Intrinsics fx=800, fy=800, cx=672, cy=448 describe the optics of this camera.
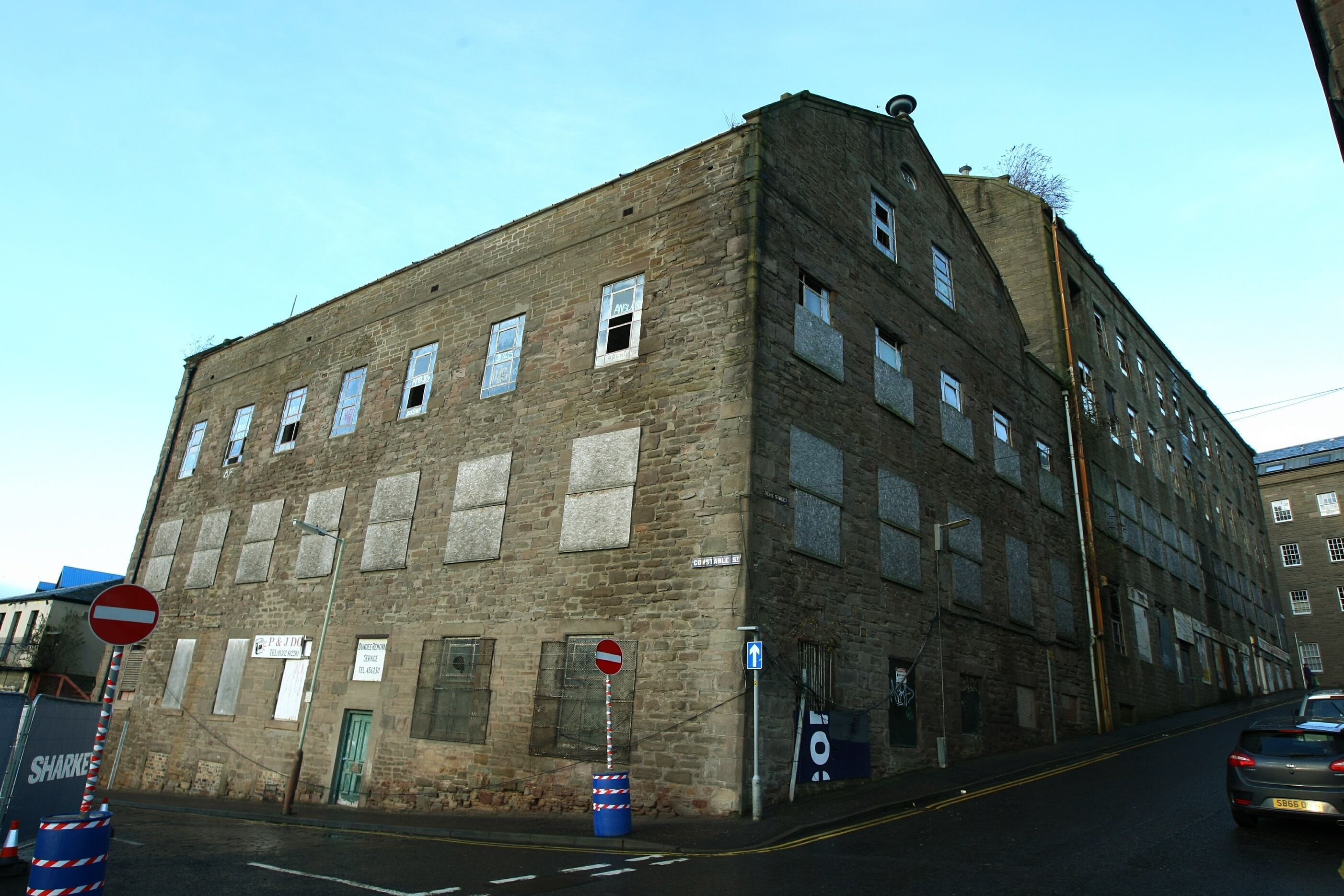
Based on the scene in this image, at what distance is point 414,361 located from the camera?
64.5ft

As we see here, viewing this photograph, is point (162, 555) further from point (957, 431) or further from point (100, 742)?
point (957, 431)

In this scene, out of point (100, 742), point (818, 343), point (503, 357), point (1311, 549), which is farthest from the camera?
point (1311, 549)

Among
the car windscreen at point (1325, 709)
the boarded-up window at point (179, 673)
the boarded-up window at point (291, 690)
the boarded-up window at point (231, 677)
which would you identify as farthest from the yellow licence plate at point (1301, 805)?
the boarded-up window at point (179, 673)

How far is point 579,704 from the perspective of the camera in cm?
1329

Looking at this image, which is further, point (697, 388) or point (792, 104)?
point (792, 104)

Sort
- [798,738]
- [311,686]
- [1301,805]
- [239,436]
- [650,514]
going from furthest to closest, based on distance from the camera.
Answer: [239,436], [311,686], [650,514], [798,738], [1301,805]

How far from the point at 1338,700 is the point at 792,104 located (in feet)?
54.1

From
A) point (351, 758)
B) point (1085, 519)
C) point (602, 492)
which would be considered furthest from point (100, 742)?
point (1085, 519)

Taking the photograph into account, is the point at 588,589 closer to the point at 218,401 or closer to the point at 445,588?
the point at 445,588

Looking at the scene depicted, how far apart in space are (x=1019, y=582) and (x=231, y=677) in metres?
19.7

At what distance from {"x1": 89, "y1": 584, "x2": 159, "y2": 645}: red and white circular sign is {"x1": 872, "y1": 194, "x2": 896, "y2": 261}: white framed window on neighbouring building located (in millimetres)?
15653

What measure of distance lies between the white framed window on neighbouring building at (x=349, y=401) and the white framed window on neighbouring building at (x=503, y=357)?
4.62 meters

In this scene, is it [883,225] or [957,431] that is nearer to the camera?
[883,225]

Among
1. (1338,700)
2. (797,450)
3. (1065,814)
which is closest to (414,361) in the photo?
(797,450)
